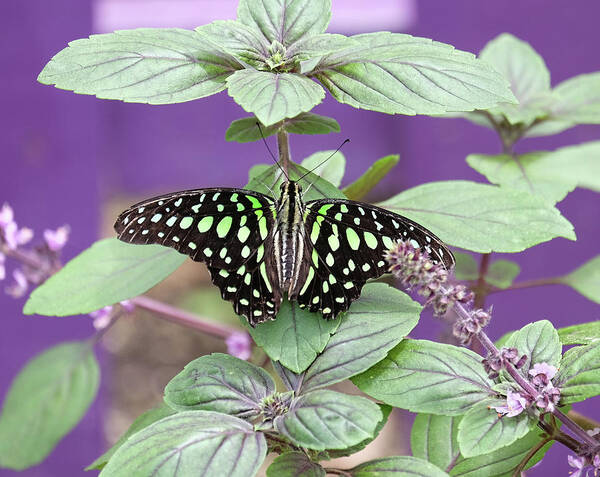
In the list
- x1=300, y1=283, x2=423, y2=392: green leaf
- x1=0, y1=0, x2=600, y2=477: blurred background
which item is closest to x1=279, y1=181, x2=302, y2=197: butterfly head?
x1=300, y1=283, x2=423, y2=392: green leaf

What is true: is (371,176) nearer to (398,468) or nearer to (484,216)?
(484,216)

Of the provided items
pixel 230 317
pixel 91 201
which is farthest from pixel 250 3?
pixel 230 317

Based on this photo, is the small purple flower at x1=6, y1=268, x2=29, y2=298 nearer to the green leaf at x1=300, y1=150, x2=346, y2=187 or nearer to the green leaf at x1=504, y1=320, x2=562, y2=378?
the green leaf at x1=300, y1=150, x2=346, y2=187

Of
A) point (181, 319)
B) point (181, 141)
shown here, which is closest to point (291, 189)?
point (181, 319)

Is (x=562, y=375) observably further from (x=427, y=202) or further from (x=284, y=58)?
(x=284, y=58)

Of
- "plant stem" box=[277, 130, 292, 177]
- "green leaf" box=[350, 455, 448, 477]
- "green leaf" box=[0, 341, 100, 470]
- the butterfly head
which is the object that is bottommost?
"green leaf" box=[0, 341, 100, 470]

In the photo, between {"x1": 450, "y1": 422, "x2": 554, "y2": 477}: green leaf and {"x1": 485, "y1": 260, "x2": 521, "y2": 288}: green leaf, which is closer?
{"x1": 450, "y1": 422, "x2": 554, "y2": 477}: green leaf

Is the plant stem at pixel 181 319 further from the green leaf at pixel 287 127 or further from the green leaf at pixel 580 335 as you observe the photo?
the green leaf at pixel 580 335
